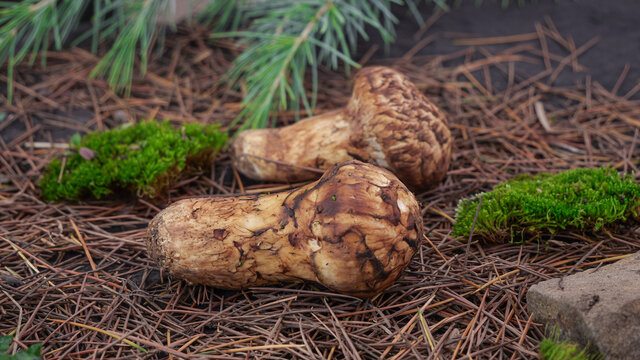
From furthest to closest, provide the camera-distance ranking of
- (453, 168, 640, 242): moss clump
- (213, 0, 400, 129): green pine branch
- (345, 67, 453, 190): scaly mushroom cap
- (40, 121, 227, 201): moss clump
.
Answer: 1. (213, 0, 400, 129): green pine branch
2. (40, 121, 227, 201): moss clump
3. (345, 67, 453, 190): scaly mushroom cap
4. (453, 168, 640, 242): moss clump

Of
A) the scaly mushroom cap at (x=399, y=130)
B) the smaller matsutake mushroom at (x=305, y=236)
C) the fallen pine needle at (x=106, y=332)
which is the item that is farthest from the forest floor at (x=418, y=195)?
the scaly mushroom cap at (x=399, y=130)

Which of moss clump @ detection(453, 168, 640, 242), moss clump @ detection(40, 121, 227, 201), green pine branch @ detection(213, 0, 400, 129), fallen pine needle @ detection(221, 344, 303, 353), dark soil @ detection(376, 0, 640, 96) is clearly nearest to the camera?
fallen pine needle @ detection(221, 344, 303, 353)

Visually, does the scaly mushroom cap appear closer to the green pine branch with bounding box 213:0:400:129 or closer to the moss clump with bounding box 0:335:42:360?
the green pine branch with bounding box 213:0:400:129

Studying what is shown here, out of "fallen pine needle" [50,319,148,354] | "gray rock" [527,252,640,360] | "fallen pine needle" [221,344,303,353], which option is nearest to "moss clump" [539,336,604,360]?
"gray rock" [527,252,640,360]

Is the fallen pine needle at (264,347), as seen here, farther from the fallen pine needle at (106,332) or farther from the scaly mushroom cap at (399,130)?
the scaly mushroom cap at (399,130)

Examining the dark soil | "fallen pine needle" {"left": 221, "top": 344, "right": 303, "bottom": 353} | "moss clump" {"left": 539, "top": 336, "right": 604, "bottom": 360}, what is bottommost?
"fallen pine needle" {"left": 221, "top": 344, "right": 303, "bottom": 353}

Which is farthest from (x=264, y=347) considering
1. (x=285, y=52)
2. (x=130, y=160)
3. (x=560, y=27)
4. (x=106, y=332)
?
(x=560, y=27)
